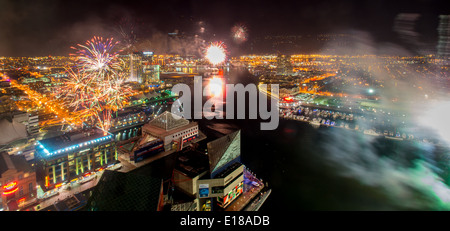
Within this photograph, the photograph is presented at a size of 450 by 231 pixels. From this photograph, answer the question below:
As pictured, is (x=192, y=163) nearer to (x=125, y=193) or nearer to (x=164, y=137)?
(x=125, y=193)

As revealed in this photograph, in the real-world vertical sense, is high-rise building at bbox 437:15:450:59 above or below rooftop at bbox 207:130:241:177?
above

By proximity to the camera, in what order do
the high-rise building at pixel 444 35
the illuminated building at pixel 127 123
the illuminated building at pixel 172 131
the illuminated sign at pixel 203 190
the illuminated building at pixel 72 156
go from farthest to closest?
the high-rise building at pixel 444 35, the illuminated building at pixel 127 123, the illuminated building at pixel 172 131, the illuminated building at pixel 72 156, the illuminated sign at pixel 203 190

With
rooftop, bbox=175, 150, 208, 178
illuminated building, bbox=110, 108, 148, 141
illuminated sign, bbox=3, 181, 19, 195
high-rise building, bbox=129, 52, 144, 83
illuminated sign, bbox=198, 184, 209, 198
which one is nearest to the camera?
illuminated sign, bbox=3, 181, 19, 195

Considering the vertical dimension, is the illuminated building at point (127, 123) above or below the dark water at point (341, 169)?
above

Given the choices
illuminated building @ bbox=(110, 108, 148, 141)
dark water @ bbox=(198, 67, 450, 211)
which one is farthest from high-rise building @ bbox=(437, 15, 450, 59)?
illuminated building @ bbox=(110, 108, 148, 141)

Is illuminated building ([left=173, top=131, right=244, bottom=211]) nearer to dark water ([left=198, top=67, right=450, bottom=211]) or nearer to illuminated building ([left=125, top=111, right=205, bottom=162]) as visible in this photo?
dark water ([left=198, top=67, right=450, bottom=211])

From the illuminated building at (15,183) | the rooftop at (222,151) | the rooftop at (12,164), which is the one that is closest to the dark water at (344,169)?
the rooftop at (222,151)

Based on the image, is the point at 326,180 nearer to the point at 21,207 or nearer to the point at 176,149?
the point at 176,149

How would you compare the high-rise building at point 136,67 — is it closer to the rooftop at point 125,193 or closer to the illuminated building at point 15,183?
the illuminated building at point 15,183
